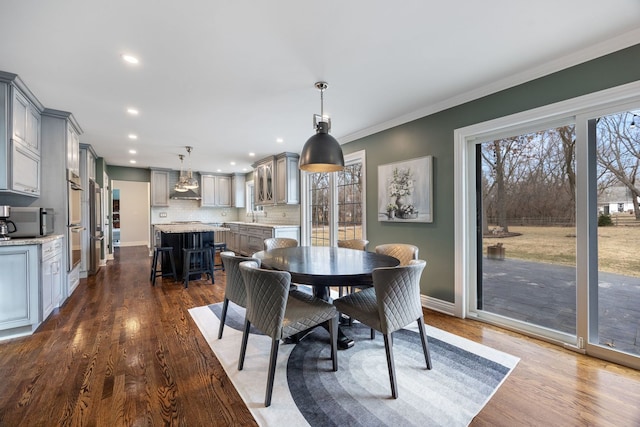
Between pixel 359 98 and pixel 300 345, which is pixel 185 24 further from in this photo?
pixel 300 345

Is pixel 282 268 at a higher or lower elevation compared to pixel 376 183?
lower

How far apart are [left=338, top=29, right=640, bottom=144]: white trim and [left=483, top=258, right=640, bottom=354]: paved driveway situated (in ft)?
5.70

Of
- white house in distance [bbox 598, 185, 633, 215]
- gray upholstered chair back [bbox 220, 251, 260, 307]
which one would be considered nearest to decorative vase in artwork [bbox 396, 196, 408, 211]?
white house in distance [bbox 598, 185, 633, 215]

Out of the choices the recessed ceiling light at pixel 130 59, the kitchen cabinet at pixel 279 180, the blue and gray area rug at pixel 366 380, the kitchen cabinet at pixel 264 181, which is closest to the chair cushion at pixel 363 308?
the blue and gray area rug at pixel 366 380

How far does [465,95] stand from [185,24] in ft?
8.92

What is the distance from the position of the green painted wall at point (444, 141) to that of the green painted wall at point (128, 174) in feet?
20.6

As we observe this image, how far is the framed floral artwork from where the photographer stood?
3.41 meters

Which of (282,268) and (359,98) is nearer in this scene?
(282,268)

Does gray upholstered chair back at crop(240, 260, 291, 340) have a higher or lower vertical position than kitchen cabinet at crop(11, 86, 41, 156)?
lower

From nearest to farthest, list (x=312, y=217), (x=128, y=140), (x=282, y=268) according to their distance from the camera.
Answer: (x=282, y=268) → (x=128, y=140) → (x=312, y=217)

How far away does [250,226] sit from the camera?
6723 millimetres

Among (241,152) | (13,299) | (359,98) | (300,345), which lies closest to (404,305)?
(300,345)

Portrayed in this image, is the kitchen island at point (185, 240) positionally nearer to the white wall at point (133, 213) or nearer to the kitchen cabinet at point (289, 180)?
the kitchen cabinet at point (289, 180)

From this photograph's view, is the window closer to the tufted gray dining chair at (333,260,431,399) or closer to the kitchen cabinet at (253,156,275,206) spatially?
the kitchen cabinet at (253,156,275,206)
